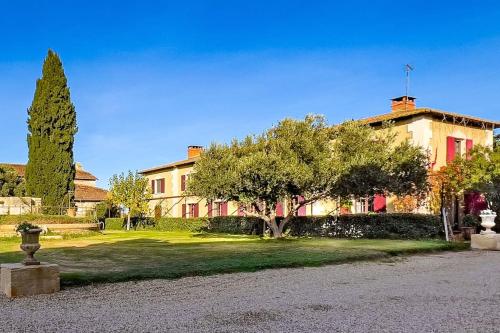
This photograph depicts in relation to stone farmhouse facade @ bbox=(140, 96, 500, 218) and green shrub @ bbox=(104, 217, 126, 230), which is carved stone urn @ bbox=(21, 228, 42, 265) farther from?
green shrub @ bbox=(104, 217, 126, 230)

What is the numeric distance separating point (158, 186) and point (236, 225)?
17.8m

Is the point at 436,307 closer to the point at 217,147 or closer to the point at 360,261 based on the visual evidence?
the point at 360,261

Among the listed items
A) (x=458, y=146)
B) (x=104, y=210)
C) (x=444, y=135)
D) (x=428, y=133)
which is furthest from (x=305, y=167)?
(x=104, y=210)

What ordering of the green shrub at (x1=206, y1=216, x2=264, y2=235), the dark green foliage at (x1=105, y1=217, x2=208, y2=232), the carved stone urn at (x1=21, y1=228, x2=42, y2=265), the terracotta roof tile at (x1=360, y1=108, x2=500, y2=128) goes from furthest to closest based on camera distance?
the dark green foliage at (x1=105, y1=217, x2=208, y2=232) → the green shrub at (x1=206, y1=216, x2=264, y2=235) → the terracotta roof tile at (x1=360, y1=108, x2=500, y2=128) → the carved stone urn at (x1=21, y1=228, x2=42, y2=265)

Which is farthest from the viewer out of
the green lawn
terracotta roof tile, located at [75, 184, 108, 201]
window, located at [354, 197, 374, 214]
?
terracotta roof tile, located at [75, 184, 108, 201]

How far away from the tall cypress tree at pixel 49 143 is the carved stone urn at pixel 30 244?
91.0 feet

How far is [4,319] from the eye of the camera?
663 centimetres

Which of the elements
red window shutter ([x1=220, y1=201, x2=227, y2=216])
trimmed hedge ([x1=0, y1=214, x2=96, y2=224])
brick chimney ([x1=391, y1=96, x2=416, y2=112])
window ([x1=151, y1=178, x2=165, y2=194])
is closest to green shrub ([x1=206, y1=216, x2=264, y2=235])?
red window shutter ([x1=220, y1=201, x2=227, y2=216])

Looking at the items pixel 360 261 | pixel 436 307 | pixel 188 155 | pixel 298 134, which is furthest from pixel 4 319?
pixel 188 155

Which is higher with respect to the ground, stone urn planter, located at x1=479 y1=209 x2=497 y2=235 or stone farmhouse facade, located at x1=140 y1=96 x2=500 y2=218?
stone farmhouse facade, located at x1=140 y1=96 x2=500 y2=218

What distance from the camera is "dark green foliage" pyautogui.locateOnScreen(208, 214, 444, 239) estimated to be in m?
22.7

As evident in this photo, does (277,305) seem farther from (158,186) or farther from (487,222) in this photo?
(158,186)

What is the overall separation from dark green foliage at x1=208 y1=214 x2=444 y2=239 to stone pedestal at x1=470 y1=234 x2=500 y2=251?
3.69m

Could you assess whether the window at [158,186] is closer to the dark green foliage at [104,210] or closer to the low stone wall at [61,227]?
the dark green foliage at [104,210]
